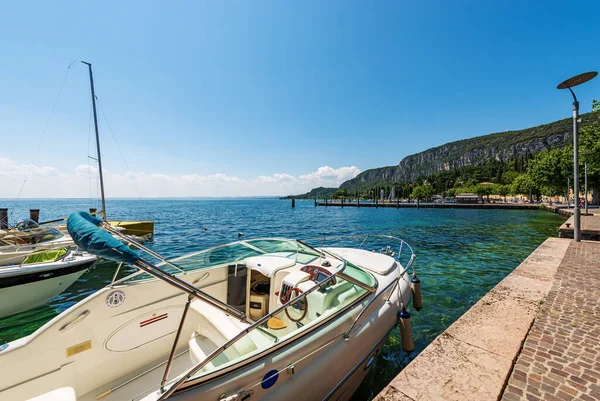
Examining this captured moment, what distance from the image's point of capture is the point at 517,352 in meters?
3.21

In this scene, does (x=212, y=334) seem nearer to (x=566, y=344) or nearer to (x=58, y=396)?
(x=58, y=396)

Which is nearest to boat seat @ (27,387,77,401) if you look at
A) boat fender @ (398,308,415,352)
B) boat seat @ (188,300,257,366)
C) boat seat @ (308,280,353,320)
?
boat seat @ (188,300,257,366)

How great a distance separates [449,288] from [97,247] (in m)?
8.75

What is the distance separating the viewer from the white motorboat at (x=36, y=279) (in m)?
6.38

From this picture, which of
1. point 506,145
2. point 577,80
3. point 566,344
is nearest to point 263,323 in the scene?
point 566,344

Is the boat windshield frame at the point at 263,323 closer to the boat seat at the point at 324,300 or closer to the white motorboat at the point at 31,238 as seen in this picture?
the boat seat at the point at 324,300

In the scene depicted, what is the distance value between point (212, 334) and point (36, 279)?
702cm

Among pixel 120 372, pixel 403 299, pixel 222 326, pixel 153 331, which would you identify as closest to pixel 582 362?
pixel 403 299

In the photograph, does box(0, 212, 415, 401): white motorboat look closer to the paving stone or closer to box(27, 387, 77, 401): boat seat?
box(27, 387, 77, 401): boat seat

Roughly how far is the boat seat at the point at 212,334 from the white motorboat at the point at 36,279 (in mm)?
6264

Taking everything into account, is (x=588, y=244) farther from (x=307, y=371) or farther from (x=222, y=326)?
(x=222, y=326)

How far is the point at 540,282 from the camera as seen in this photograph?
5730mm

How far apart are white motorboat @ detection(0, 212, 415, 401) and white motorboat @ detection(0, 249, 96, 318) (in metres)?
5.71

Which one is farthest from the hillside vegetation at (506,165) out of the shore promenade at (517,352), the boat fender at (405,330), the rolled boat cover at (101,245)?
the rolled boat cover at (101,245)
